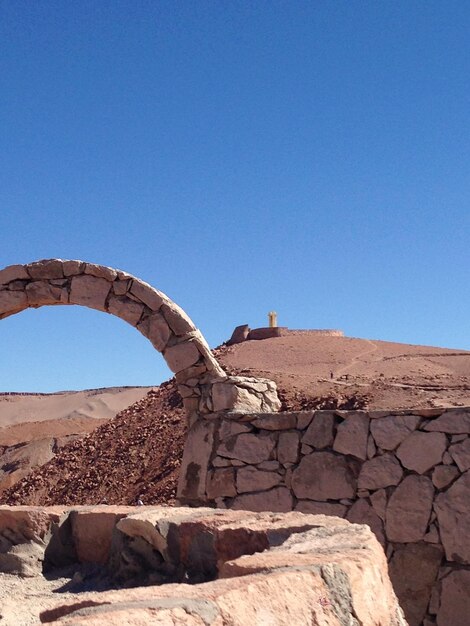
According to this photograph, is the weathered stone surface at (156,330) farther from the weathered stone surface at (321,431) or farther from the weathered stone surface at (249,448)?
the weathered stone surface at (321,431)

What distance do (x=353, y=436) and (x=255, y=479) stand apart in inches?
41.4

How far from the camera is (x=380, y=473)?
610 centimetres

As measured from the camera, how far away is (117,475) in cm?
1650


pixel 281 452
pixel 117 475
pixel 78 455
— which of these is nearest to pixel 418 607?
pixel 281 452

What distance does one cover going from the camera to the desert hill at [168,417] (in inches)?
633

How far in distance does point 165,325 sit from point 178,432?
9870mm

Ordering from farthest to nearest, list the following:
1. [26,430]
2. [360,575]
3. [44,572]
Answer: [26,430] → [44,572] → [360,575]

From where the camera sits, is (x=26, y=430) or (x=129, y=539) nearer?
(x=129, y=539)

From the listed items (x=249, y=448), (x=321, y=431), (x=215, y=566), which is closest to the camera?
(x=215, y=566)

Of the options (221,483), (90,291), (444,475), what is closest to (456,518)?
(444,475)

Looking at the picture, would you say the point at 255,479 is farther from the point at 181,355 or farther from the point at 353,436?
the point at 181,355

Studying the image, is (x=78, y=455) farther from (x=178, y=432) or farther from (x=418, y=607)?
(x=418, y=607)

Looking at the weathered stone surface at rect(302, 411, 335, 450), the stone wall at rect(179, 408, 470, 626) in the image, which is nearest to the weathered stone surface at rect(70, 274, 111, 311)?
the stone wall at rect(179, 408, 470, 626)

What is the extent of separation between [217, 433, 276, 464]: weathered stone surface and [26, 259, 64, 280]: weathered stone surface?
2.79m
